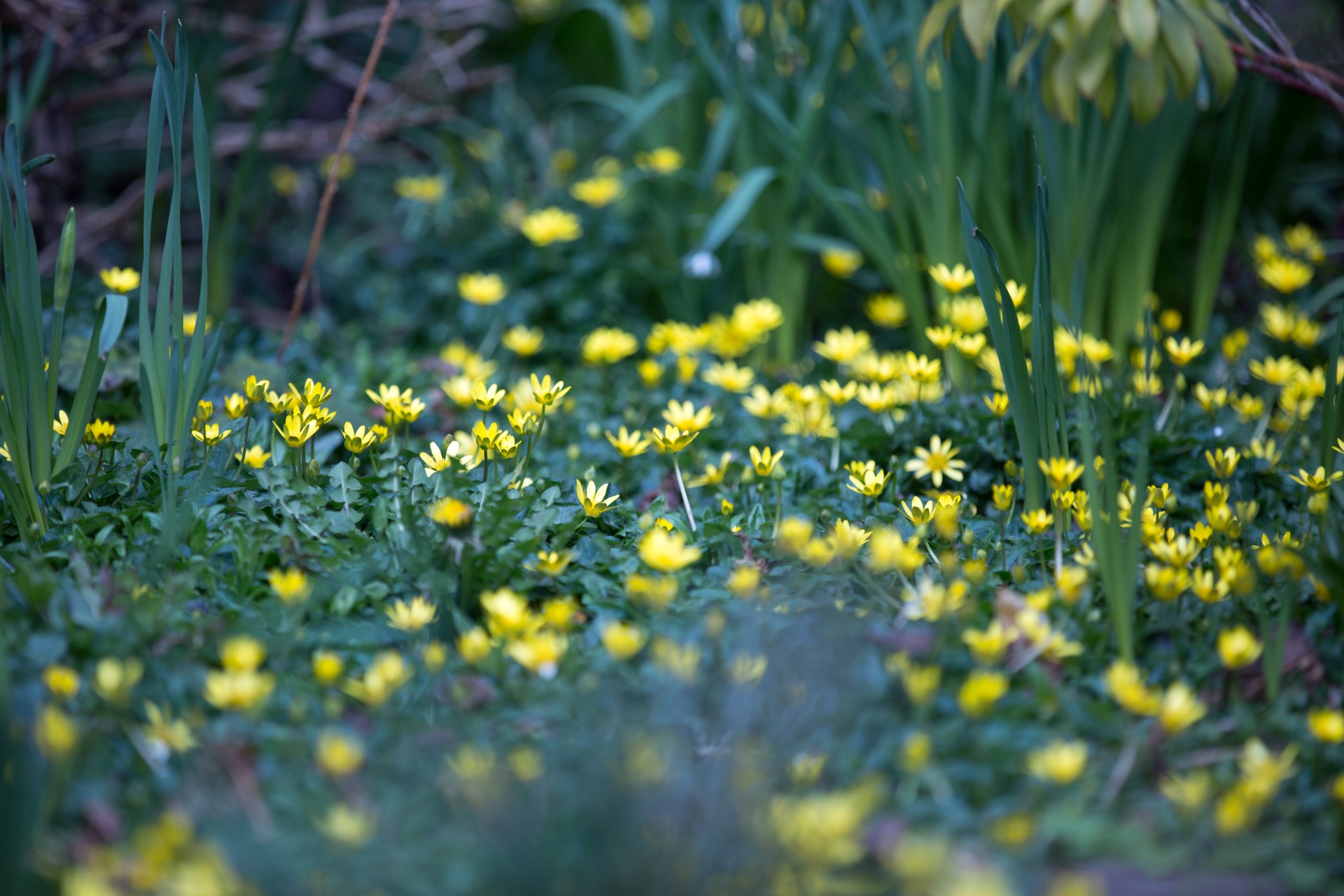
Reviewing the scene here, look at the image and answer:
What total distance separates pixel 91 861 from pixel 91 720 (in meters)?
0.25

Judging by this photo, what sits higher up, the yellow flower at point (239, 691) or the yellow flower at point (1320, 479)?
the yellow flower at point (1320, 479)

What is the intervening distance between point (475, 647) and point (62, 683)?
0.46 metres

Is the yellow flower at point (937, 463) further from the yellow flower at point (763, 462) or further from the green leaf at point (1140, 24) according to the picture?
the green leaf at point (1140, 24)

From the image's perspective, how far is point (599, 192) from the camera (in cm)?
303

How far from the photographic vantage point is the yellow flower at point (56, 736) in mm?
1022

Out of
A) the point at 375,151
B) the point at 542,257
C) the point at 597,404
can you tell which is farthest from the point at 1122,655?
the point at 375,151

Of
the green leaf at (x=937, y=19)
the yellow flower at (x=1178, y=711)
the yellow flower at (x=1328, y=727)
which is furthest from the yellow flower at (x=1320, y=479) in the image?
the green leaf at (x=937, y=19)

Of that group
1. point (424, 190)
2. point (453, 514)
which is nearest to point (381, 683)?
point (453, 514)

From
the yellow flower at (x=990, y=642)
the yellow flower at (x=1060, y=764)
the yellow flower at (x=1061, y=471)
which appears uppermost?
the yellow flower at (x=1061, y=471)

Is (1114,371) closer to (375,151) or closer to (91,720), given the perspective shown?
(91,720)

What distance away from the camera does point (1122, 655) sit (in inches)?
51.2

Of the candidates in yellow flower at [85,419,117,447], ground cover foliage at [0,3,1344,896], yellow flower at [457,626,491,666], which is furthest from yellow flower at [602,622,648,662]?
yellow flower at [85,419,117,447]

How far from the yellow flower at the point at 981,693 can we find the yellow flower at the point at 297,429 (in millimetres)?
1088

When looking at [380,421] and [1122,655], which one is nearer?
[1122,655]
